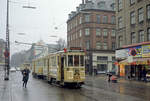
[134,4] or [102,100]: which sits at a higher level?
[134,4]

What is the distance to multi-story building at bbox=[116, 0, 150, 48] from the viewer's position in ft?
100.0

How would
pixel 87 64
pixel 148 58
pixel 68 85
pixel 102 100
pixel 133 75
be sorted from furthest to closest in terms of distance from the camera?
pixel 87 64
pixel 133 75
pixel 148 58
pixel 68 85
pixel 102 100

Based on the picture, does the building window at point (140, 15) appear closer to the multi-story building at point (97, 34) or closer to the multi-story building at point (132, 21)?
the multi-story building at point (132, 21)

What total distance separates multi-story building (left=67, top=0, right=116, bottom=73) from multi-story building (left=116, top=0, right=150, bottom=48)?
17.9 metres

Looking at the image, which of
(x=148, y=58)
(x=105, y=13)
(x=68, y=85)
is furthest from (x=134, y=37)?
(x=105, y=13)

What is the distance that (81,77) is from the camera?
18.9 meters

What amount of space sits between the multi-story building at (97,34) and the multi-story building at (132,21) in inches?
704

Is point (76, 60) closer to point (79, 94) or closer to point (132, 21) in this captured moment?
point (79, 94)

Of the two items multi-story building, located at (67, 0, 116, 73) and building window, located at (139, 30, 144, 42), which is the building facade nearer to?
building window, located at (139, 30, 144, 42)

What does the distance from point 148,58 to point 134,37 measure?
5.97 meters

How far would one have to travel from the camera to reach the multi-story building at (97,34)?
5609cm

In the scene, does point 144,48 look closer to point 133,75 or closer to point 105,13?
point 133,75

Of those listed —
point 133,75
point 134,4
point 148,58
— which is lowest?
point 133,75

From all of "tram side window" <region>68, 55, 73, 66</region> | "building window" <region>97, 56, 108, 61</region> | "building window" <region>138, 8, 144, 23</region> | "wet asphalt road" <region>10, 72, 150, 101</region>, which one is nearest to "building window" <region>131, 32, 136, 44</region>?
"building window" <region>138, 8, 144, 23</region>
